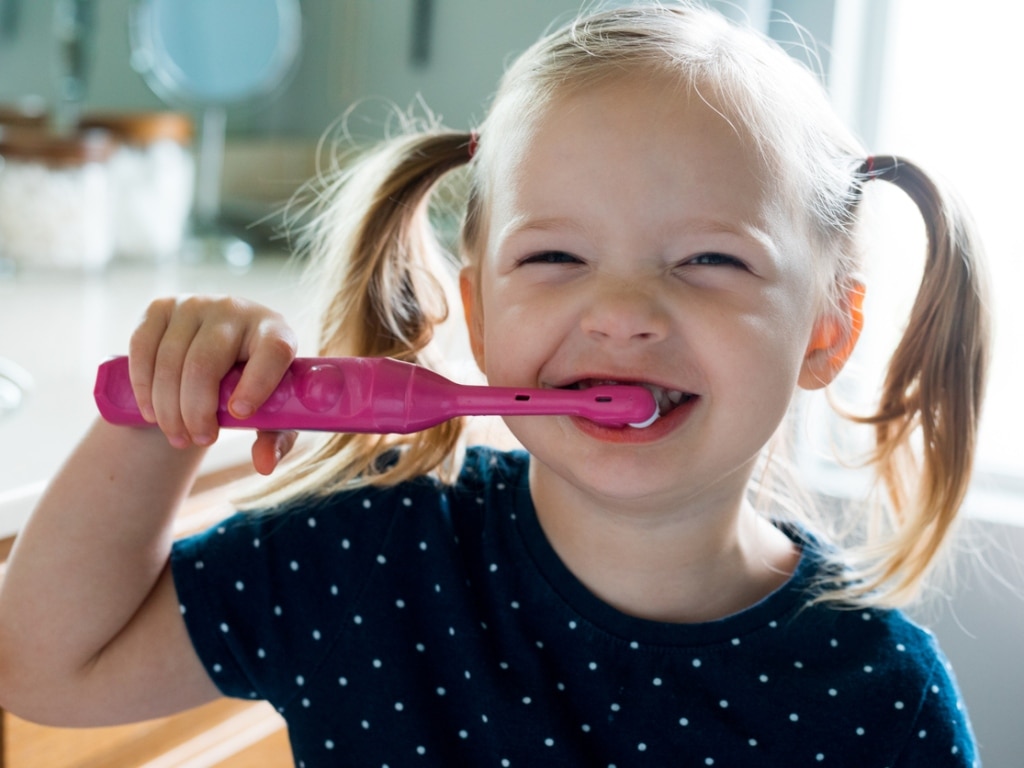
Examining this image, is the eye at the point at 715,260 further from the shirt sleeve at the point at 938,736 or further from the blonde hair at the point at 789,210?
the shirt sleeve at the point at 938,736

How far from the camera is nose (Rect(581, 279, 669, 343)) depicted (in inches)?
25.0

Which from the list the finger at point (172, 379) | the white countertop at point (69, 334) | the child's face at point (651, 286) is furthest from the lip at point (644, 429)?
the white countertop at point (69, 334)

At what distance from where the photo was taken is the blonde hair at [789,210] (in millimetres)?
721

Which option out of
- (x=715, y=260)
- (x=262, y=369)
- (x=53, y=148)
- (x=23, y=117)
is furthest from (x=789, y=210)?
(x=23, y=117)

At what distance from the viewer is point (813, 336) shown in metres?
0.75

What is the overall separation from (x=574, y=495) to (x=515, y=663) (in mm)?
113

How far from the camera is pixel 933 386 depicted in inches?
32.7

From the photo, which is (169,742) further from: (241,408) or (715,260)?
(715,260)

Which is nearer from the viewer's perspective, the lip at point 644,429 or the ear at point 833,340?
the lip at point 644,429

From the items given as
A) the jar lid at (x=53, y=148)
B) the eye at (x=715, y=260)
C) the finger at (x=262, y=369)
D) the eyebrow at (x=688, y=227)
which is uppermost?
the eyebrow at (x=688, y=227)

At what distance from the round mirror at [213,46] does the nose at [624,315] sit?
110cm

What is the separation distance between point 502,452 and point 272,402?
290 millimetres

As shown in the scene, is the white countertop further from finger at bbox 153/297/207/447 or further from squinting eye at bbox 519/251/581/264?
squinting eye at bbox 519/251/581/264

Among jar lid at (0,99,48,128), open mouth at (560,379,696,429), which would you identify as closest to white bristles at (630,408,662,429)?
open mouth at (560,379,696,429)
